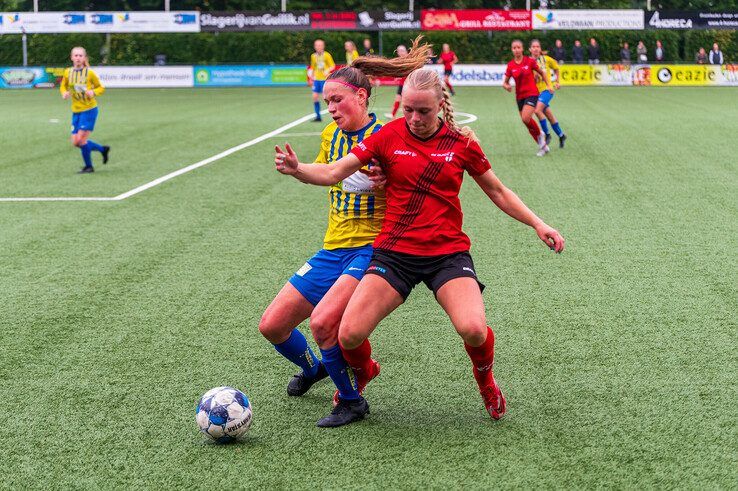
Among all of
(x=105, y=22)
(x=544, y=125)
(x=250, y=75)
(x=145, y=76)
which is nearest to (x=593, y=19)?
(x=250, y=75)

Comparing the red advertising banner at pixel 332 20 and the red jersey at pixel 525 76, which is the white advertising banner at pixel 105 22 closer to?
the red advertising banner at pixel 332 20

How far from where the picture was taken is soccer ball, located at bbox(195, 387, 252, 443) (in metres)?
4.78

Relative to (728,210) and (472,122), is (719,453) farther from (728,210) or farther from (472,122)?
(472,122)

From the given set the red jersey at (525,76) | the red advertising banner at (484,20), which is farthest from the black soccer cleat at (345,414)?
the red advertising banner at (484,20)

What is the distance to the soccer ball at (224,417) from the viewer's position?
478 cm

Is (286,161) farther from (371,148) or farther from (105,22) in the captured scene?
(105,22)

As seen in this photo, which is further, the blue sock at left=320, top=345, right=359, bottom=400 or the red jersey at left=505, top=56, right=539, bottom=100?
the red jersey at left=505, top=56, right=539, bottom=100

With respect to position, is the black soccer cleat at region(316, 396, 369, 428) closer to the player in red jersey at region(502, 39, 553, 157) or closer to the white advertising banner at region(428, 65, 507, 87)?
the player in red jersey at region(502, 39, 553, 157)

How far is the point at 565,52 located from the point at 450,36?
6155 millimetres

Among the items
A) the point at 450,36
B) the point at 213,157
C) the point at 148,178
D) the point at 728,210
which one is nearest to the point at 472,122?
the point at 213,157

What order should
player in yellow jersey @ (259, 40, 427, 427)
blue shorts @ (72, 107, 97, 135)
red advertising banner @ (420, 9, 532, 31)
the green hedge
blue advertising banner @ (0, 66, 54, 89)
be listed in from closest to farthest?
player in yellow jersey @ (259, 40, 427, 427) → blue shorts @ (72, 107, 97, 135) → blue advertising banner @ (0, 66, 54, 89) → red advertising banner @ (420, 9, 532, 31) → the green hedge

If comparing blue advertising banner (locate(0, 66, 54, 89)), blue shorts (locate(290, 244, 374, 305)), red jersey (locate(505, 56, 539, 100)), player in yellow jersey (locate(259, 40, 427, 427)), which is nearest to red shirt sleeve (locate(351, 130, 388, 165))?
player in yellow jersey (locate(259, 40, 427, 427))

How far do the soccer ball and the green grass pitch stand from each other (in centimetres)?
8

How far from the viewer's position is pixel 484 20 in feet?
164
